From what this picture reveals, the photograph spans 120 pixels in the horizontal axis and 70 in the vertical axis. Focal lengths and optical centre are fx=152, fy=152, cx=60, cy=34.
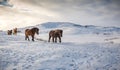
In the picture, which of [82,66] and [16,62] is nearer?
[82,66]

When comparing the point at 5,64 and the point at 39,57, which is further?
the point at 39,57

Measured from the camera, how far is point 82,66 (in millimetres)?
8844

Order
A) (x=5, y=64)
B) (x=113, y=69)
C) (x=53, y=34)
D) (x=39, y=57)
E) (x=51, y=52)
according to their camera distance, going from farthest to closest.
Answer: (x=53, y=34), (x=51, y=52), (x=39, y=57), (x=5, y=64), (x=113, y=69)

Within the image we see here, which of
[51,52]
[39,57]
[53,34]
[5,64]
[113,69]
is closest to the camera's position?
[113,69]

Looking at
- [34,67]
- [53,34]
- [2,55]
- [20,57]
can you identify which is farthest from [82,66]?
[53,34]

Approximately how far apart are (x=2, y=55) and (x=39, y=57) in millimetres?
2724

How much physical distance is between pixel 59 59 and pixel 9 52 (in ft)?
13.3

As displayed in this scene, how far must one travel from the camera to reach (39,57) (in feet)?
33.2

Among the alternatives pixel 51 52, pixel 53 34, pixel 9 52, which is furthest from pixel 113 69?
pixel 53 34

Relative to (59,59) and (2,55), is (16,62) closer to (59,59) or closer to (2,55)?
(2,55)

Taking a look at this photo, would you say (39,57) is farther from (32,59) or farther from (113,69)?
(113,69)

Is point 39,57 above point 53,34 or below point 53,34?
below

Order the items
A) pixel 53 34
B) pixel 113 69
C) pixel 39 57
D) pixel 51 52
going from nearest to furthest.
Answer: pixel 113 69
pixel 39 57
pixel 51 52
pixel 53 34

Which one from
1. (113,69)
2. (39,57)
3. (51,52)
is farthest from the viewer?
(51,52)
